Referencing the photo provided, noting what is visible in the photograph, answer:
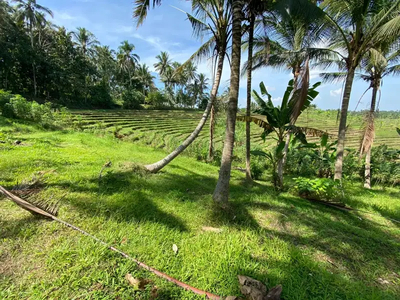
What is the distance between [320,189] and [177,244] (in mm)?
3035

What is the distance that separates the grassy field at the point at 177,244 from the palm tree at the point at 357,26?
123 inches

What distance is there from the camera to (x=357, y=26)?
412cm

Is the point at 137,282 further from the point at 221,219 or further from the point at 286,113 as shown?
the point at 286,113

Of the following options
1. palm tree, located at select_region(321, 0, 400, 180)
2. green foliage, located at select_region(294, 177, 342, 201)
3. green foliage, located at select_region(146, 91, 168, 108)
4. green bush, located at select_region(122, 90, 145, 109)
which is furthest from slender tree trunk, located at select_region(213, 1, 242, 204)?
green foliage, located at select_region(146, 91, 168, 108)

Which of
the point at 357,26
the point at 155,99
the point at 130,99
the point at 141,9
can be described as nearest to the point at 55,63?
the point at 130,99

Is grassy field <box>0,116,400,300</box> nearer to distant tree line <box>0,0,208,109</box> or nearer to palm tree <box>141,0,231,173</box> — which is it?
palm tree <box>141,0,231,173</box>

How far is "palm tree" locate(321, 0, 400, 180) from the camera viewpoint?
371cm

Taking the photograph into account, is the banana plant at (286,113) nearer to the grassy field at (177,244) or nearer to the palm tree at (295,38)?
the palm tree at (295,38)

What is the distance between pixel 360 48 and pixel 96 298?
6338 millimetres

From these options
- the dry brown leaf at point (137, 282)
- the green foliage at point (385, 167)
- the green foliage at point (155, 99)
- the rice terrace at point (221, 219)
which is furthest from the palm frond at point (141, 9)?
the green foliage at point (155, 99)


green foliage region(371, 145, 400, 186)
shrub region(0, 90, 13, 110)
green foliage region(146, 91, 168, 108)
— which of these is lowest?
green foliage region(371, 145, 400, 186)

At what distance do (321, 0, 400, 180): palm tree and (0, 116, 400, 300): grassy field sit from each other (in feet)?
10.2

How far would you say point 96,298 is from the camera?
1335 millimetres

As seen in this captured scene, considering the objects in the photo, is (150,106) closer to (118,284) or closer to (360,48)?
(360,48)
